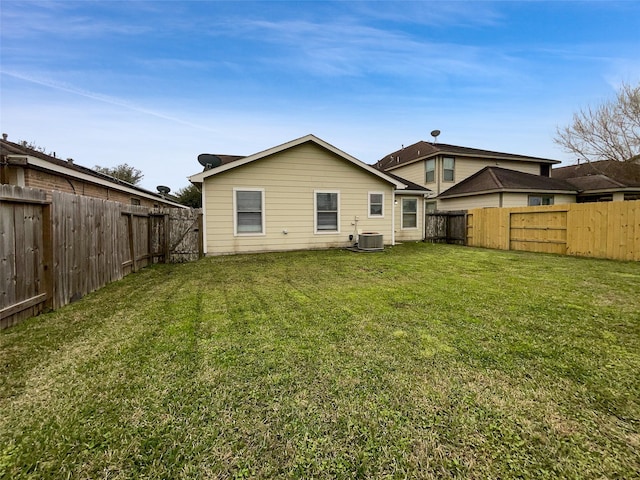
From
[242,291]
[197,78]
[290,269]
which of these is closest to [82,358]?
[242,291]

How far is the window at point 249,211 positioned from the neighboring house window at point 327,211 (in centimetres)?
209

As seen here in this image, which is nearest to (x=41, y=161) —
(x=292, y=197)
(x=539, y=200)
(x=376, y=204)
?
(x=292, y=197)

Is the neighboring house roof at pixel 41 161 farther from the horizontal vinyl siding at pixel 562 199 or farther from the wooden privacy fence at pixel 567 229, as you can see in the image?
the horizontal vinyl siding at pixel 562 199

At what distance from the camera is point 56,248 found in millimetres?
4020

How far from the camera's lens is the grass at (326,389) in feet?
5.02

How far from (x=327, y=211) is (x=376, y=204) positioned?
216cm

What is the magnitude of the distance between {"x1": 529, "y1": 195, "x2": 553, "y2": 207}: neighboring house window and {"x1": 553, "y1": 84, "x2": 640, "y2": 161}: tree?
5923 mm

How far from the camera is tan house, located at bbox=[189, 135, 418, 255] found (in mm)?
9805

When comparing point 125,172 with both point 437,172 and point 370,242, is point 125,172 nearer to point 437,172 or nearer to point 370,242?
point 437,172

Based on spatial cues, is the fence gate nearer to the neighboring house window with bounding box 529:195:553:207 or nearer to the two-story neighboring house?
the two-story neighboring house

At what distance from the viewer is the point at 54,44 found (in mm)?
8984

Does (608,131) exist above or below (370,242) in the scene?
above

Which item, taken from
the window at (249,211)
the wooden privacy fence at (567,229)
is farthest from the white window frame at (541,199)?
the window at (249,211)

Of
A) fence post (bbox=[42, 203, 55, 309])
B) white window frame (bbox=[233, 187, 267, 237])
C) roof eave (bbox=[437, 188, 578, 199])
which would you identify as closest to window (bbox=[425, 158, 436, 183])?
roof eave (bbox=[437, 188, 578, 199])
